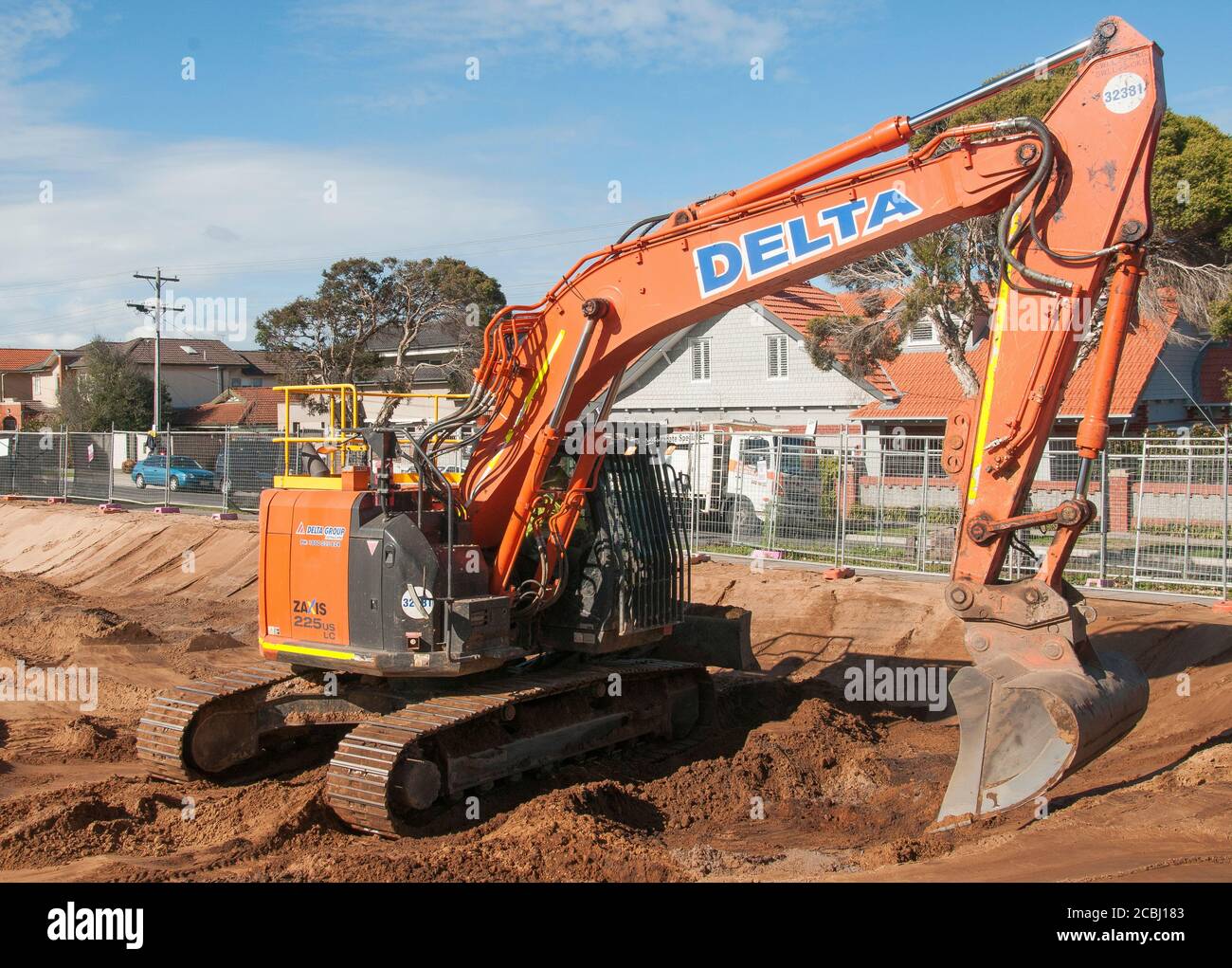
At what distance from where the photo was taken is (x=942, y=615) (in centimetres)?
1283

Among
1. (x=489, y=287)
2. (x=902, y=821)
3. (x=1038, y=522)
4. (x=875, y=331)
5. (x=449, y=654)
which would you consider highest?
(x=489, y=287)

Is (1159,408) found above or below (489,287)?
below

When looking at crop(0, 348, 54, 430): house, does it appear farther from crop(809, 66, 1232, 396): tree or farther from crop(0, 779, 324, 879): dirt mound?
crop(0, 779, 324, 879): dirt mound

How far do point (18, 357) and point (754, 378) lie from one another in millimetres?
60906

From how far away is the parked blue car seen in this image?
85.5 ft

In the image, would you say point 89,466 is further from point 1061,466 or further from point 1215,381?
point 1215,381

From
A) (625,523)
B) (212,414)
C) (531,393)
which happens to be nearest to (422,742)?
(625,523)

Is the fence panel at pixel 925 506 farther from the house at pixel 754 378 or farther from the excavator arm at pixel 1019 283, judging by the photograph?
the house at pixel 754 378

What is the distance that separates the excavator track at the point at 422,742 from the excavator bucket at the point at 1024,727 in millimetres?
2983

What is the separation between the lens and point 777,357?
1212 inches
